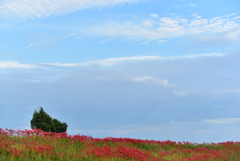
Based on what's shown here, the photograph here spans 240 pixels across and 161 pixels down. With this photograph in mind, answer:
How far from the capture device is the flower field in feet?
36.1

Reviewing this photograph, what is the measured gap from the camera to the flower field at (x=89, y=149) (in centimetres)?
1101

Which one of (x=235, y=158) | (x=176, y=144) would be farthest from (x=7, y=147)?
(x=235, y=158)

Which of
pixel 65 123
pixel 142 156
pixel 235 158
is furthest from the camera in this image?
pixel 65 123

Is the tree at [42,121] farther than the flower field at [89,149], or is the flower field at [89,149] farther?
the tree at [42,121]

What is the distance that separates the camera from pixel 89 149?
12.8 meters

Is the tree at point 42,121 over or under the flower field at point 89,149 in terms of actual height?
over

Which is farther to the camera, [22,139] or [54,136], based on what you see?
[54,136]

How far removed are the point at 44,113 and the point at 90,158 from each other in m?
18.6

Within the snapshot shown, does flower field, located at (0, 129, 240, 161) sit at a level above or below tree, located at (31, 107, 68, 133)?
below

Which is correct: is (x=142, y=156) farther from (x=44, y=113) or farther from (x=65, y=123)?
(x=65, y=123)

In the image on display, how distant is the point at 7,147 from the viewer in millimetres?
11289

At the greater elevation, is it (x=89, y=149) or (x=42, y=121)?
(x=42, y=121)

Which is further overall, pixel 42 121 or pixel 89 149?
pixel 42 121

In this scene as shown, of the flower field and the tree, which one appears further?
the tree
